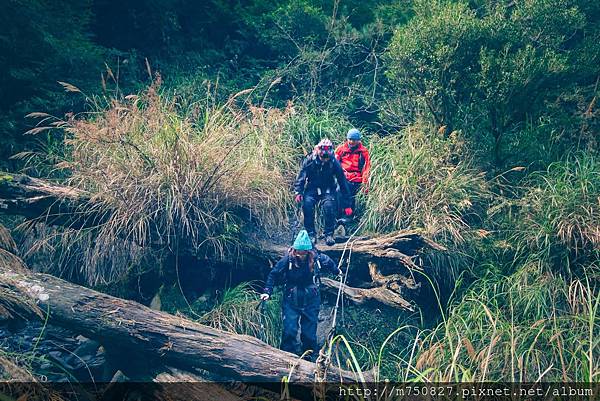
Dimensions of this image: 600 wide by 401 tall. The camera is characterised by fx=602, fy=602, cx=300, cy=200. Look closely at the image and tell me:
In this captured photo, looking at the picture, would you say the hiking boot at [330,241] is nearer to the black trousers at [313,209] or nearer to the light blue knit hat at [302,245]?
the black trousers at [313,209]

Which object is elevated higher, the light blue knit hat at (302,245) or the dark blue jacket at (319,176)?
the dark blue jacket at (319,176)

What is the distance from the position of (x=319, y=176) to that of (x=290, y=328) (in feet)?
7.82

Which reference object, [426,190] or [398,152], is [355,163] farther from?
[426,190]

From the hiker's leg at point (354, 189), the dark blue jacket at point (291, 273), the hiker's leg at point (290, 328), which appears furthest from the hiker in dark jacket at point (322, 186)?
the hiker's leg at point (290, 328)

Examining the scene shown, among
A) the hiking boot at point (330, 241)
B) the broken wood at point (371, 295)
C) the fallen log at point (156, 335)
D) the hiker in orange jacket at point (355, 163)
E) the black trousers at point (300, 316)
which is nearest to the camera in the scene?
the fallen log at point (156, 335)

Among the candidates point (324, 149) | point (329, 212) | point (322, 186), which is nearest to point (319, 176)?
point (322, 186)

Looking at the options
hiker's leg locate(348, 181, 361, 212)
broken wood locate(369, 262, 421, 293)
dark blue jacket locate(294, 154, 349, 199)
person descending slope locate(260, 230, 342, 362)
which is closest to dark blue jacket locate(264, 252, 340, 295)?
person descending slope locate(260, 230, 342, 362)

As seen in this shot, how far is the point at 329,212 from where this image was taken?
28.2 ft

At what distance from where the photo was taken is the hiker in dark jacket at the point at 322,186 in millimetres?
8588

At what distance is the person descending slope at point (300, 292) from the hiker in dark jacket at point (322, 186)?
121cm

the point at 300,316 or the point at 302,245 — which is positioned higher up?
the point at 302,245

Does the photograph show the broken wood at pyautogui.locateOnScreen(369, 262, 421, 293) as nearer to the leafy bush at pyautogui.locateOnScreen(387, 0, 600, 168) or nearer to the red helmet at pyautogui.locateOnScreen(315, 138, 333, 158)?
the red helmet at pyautogui.locateOnScreen(315, 138, 333, 158)

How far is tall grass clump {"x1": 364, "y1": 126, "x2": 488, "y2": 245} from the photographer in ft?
Answer: 28.2

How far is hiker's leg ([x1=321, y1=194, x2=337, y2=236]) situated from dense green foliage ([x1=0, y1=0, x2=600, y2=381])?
1.90 feet
